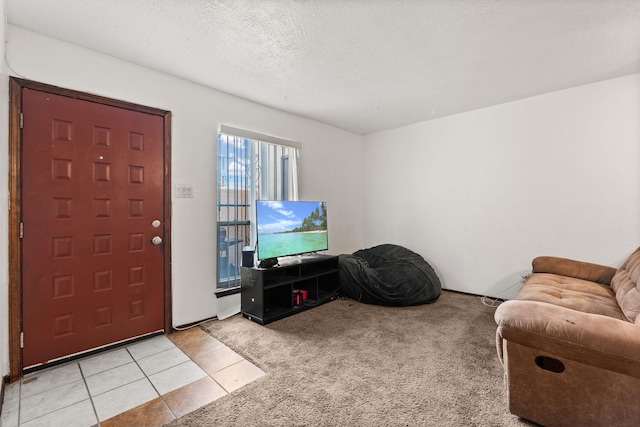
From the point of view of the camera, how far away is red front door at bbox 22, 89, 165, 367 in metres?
2.13

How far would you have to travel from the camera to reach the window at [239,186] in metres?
3.20

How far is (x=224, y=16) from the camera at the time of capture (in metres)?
1.94

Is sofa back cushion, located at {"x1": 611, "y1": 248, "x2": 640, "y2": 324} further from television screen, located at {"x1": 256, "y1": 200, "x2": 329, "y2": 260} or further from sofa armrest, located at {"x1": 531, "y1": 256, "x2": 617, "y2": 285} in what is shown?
television screen, located at {"x1": 256, "y1": 200, "x2": 329, "y2": 260}

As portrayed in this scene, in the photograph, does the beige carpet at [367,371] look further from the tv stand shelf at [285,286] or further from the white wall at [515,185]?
the white wall at [515,185]

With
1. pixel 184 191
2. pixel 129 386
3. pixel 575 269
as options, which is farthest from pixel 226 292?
pixel 575 269

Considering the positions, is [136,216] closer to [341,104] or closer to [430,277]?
[341,104]

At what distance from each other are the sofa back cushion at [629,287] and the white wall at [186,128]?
3.24m

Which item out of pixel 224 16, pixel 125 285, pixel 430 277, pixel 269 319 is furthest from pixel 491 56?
pixel 125 285

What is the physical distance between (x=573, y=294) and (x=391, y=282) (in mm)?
1678

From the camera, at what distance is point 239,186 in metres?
3.33

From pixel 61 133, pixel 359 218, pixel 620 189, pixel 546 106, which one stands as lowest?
pixel 359 218

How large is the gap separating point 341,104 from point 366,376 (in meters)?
2.97

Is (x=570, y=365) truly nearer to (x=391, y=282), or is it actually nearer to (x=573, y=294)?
(x=573, y=294)

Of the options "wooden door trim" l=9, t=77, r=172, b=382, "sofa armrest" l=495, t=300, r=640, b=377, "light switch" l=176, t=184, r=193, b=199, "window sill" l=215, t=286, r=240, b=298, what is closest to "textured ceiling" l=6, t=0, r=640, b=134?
"wooden door trim" l=9, t=77, r=172, b=382
